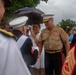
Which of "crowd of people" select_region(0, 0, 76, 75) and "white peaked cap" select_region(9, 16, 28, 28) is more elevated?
"white peaked cap" select_region(9, 16, 28, 28)

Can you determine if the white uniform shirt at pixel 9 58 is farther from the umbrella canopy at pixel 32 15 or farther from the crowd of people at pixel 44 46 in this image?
A: the umbrella canopy at pixel 32 15

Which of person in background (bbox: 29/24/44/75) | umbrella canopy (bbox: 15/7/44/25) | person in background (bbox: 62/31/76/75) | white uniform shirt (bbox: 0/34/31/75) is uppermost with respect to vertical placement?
white uniform shirt (bbox: 0/34/31/75)

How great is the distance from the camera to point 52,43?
625 cm

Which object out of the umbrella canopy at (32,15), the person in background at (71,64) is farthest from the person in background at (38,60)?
the person in background at (71,64)

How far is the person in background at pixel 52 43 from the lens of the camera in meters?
6.31

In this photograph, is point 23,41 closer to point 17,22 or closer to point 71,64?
point 17,22

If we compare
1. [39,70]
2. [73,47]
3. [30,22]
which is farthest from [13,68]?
[30,22]

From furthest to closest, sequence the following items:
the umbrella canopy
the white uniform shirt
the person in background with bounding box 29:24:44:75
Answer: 1. the umbrella canopy
2. the person in background with bounding box 29:24:44:75
3. the white uniform shirt

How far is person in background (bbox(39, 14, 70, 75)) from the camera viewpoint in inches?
249

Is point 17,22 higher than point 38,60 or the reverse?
higher

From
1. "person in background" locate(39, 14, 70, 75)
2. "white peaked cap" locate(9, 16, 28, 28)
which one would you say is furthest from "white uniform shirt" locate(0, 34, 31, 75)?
"person in background" locate(39, 14, 70, 75)

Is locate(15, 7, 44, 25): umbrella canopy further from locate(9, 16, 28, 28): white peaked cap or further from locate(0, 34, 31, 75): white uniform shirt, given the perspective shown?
locate(0, 34, 31, 75): white uniform shirt

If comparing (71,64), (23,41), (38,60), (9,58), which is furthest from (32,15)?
(9,58)

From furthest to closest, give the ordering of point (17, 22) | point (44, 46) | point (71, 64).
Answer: point (44, 46), point (17, 22), point (71, 64)
